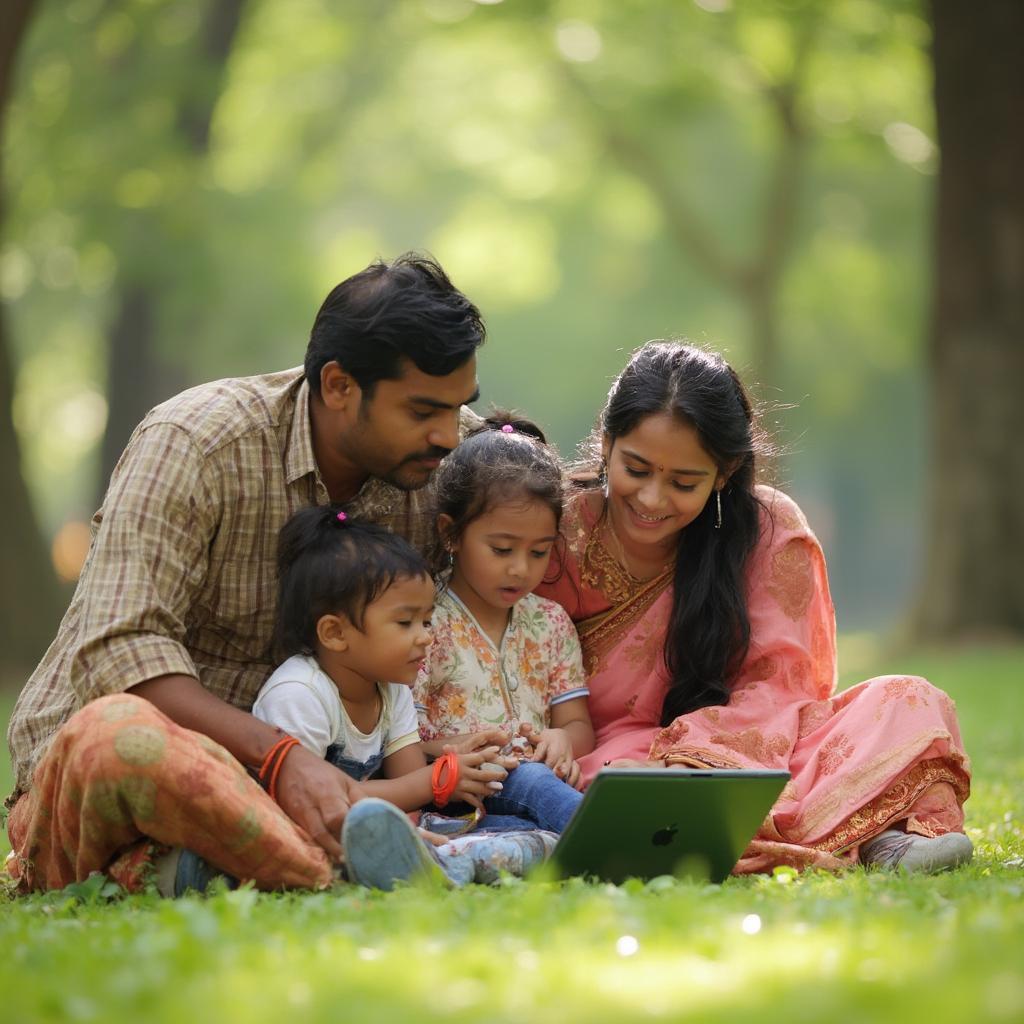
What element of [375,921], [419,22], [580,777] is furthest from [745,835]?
[419,22]

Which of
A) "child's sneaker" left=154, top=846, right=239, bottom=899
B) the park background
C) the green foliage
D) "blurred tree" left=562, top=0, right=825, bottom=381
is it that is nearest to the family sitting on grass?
"child's sneaker" left=154, top=846, right=239, bottom=899

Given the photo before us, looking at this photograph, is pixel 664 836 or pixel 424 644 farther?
pixel 424 644

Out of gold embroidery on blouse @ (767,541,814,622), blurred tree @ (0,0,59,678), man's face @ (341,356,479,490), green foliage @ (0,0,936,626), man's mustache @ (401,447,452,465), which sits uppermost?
green foliage @ (0,0,936,626)

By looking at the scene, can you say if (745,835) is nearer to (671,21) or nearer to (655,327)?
(671,21)

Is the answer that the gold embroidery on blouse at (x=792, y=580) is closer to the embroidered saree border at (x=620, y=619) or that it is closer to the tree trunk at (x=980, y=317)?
the embroidered saree border at (x=620, y=619)

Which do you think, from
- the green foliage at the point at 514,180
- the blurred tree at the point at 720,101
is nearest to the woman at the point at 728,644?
the green foliage at the point at 514,180

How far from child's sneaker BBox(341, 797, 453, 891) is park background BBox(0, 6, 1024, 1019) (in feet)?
1.40

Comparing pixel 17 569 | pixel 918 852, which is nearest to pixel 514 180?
pixel 17 569

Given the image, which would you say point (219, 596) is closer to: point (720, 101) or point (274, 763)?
point (274, 763)

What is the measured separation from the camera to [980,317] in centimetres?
1419

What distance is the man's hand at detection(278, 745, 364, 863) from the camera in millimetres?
4098

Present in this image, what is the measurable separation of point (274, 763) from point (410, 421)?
1.11 meters

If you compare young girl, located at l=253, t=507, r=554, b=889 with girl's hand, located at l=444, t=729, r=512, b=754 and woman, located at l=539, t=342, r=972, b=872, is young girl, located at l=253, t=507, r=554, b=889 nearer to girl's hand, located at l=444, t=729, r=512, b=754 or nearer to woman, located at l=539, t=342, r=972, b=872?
girl's hand, located at l=444, t=729, r=512, b=754

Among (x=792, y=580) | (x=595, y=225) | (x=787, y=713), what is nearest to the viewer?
(x=787, y=713)
